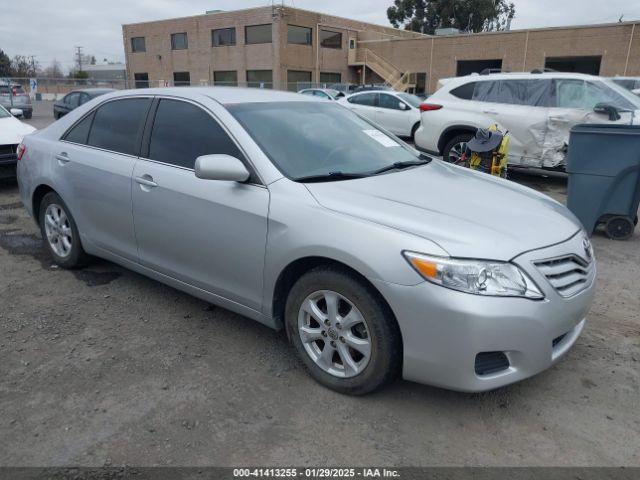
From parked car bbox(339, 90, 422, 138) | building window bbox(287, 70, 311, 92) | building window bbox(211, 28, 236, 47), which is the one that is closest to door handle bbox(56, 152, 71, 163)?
parked car bbox(339, 90, 422, 138)

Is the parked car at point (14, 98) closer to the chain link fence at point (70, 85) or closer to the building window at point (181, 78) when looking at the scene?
the chain link fence at point (70, 85)

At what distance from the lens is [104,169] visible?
3982 mm

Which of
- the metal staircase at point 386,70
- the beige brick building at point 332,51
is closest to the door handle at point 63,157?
the beige brick building at point 332,51

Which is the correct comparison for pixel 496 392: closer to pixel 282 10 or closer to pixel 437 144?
pixel 437 144

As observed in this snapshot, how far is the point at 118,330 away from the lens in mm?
3646

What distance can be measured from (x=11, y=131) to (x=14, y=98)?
1954cm

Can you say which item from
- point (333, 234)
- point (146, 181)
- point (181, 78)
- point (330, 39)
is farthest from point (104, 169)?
point (181, 78)

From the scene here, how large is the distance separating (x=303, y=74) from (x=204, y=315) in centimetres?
3794

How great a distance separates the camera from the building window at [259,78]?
37.6 metres

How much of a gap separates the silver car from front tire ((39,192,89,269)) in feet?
0.66

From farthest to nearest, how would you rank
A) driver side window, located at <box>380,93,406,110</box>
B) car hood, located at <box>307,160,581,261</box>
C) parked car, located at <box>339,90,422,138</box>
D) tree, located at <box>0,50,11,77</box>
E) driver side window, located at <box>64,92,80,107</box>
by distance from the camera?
tree, located at <box>0,50,11,77</box> < driver side window, located at <box>64,92,80,107</box> < driver side window, located at <box>380,93,406,110</box> < parked car, located at <box>339,90,422,138</box> < car hood, located at <box>307,160,581,261</box>

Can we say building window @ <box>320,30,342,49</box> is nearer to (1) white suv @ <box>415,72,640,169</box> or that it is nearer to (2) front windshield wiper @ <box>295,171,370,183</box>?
(1) white suv @ <box>415,72,640,169</box>

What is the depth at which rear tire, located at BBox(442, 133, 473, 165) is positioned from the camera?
8.85 m

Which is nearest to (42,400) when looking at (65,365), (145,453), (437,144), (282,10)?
(65,365)
